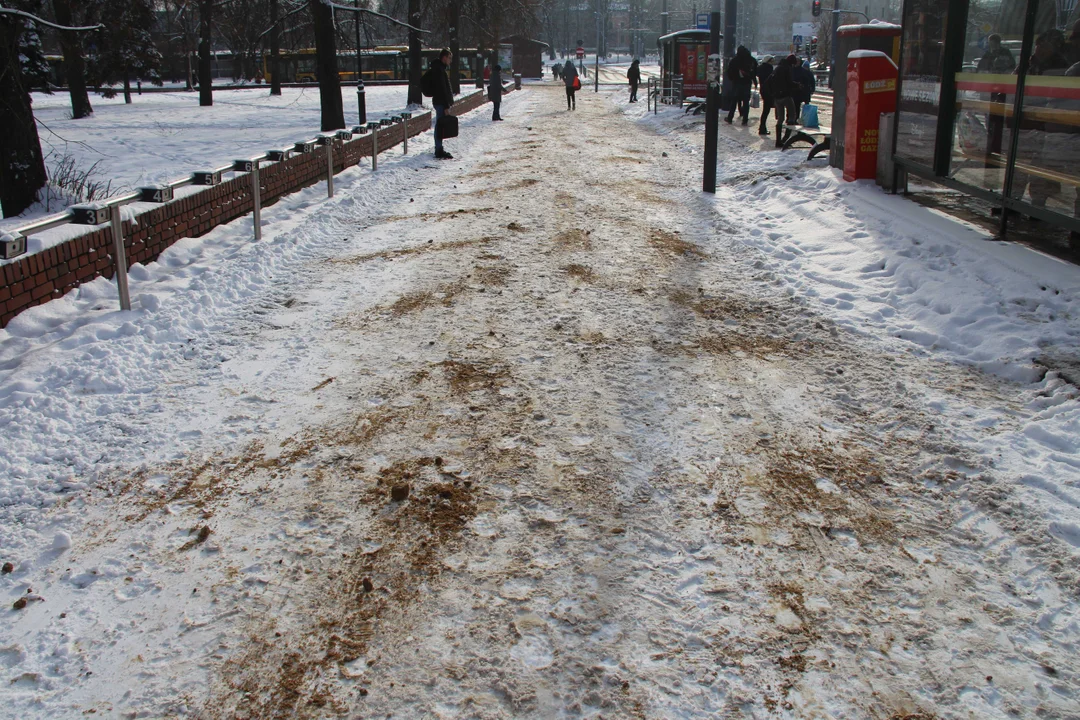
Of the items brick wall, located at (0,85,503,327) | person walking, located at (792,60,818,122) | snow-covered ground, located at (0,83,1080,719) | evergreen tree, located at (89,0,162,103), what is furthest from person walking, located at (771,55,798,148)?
evergreen tree, located at (89,0,162,103)

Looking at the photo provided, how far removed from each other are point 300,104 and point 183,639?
35.7 meters

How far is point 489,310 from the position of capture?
23.1 feet

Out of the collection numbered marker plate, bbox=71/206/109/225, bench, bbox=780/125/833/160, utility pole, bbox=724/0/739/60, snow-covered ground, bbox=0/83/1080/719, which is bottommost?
snow-covered ground, bbox=0/83/1080/719

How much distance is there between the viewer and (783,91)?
1792 cm

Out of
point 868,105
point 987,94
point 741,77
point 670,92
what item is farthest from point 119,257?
point 670,92

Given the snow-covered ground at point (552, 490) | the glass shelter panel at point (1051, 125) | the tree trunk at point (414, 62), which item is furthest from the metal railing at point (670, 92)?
the snow-covered ground at point (552, 490)

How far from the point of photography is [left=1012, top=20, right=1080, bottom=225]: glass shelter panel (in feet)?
22.6

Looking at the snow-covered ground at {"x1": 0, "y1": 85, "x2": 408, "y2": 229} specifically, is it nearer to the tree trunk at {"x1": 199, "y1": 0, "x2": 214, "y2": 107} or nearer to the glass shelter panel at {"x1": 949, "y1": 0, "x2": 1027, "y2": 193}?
the tree trunk at {"x1": 199, "y1": 0, "x2": 214, "y2": 107}

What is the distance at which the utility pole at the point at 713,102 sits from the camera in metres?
12.4

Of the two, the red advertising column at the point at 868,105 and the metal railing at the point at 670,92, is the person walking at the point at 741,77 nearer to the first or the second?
the metal railing at the point at 670,92

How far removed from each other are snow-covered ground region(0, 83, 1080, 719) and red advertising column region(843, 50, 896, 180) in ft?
11.6

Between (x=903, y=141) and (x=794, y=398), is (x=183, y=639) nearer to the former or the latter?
(x=794, y=398)

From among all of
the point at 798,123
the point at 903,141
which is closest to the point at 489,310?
the point at 903,141

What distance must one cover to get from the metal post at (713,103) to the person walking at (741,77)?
21.5 ft
